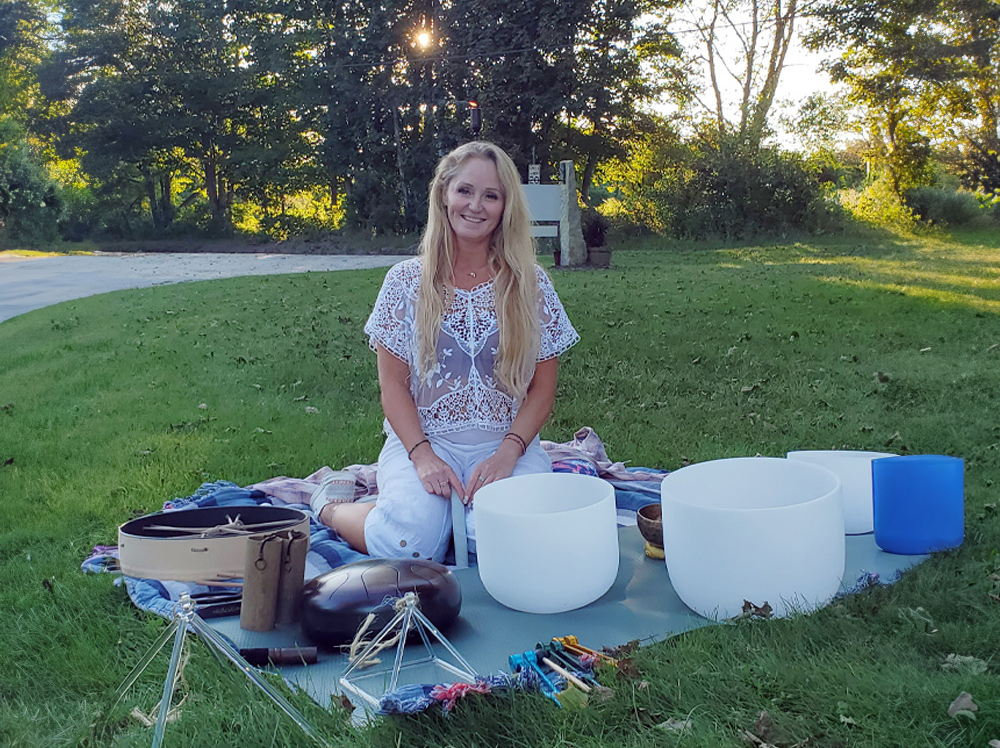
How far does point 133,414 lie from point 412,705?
13.7 feet

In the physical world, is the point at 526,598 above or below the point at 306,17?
below

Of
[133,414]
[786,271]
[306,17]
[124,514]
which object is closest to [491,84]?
[306,17]

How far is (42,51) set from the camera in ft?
123

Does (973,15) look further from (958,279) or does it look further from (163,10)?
(163,10)

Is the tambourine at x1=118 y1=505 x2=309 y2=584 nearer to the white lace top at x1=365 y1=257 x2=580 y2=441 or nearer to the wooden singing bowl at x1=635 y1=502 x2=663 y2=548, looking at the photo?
the white lace top at x1=365 y1=257 x2=580 y2=441

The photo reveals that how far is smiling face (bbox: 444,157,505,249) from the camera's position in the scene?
3.07 metres

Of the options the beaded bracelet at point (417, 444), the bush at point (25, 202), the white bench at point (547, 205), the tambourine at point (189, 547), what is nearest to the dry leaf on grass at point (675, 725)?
the tambourine at point (189, 547)

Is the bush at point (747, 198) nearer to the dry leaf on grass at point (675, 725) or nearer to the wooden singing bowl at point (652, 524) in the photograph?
the wooden singing bowl at point (652, 524)

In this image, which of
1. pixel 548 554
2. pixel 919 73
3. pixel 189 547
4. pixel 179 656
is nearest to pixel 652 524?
pixel 548 554

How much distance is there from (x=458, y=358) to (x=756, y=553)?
1.36 m

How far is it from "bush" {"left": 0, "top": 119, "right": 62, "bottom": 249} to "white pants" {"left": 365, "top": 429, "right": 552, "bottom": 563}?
89.6 feet

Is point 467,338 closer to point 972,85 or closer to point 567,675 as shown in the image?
point 567,675

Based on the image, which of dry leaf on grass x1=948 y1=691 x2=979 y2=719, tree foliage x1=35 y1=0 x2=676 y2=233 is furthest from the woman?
tree foliage x1=35 y1=0 x2=676 y2=233

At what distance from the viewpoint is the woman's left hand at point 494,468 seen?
2939 millimetres
